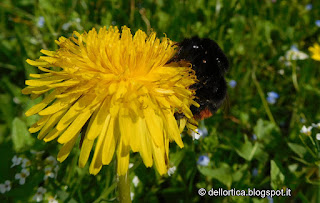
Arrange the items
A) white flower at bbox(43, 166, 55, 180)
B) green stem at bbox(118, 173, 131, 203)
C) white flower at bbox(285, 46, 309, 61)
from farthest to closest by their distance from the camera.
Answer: white flower at bbox(285, 46, 309, 61), white flower at bbox(43, 166, 55, 180), green stem at bbox(118, 173, 131, 203)

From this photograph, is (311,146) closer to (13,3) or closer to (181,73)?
(181,73)

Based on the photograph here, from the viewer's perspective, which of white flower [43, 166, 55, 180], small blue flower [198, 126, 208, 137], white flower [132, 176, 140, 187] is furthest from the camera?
small blue flower [198, 126, 208, 137]

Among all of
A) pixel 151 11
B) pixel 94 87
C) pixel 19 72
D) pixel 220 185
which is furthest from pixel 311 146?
pixel 19 72

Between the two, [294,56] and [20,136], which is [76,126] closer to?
[20,136]

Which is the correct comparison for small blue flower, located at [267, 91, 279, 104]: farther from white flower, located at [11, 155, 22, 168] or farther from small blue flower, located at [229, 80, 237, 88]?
white flower, located at [11, 155, 22, 168]

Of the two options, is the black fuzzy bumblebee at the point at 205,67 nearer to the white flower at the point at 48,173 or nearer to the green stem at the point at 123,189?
the green stem at the point at 123,189

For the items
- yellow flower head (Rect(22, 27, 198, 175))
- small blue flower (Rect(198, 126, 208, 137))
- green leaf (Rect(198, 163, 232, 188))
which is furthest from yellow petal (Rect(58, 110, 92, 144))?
small blue flower (Rect(198, 126, 208, 137))
